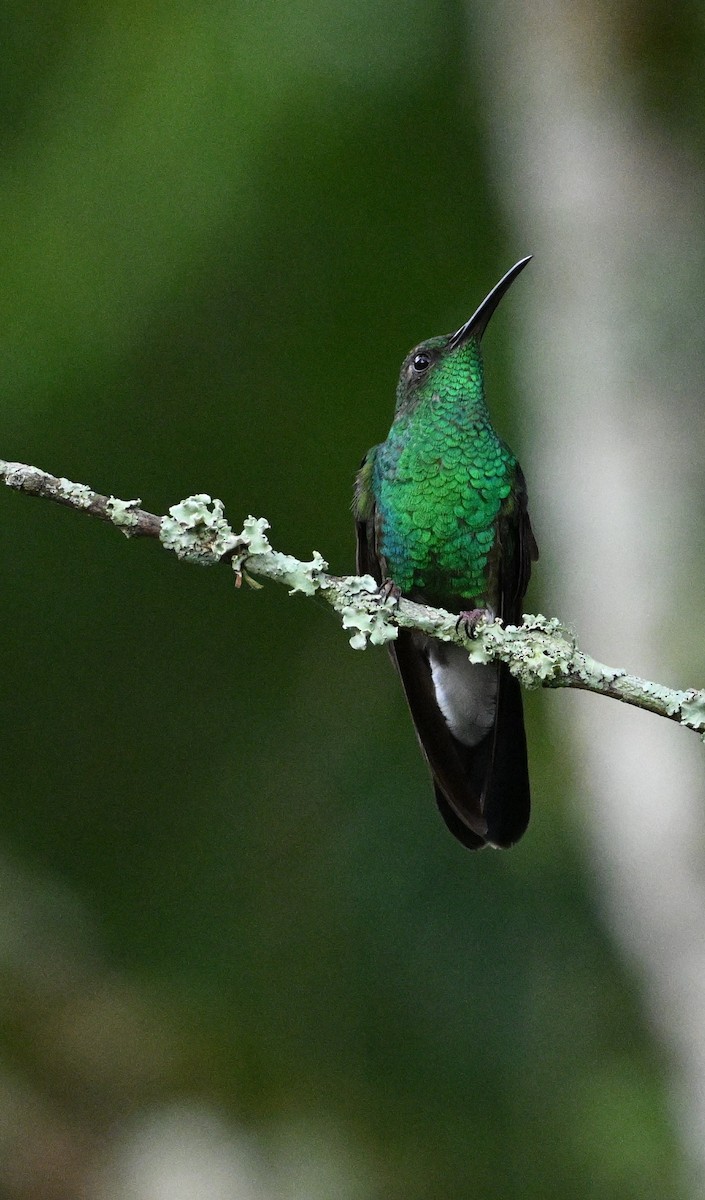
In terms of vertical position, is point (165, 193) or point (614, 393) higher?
point (165, 193)

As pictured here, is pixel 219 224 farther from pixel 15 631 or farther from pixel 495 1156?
pixel 495 1156

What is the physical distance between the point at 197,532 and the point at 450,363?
5.45 ft

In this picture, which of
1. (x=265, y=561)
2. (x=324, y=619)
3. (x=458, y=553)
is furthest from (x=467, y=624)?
(x=324, y=619)

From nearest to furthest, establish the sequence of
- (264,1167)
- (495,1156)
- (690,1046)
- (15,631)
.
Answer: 1. (690,1046)
2. (264,1167)
3. (495,1156)
4. (15,631)

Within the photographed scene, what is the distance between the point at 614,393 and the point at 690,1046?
2.42 m

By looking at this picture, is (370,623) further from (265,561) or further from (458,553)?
(458,553)

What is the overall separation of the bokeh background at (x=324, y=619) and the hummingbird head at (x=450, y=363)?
123 cm

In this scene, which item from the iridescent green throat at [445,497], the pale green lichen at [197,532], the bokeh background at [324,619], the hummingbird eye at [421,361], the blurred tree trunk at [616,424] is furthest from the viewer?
the bokeh background at [324,619]

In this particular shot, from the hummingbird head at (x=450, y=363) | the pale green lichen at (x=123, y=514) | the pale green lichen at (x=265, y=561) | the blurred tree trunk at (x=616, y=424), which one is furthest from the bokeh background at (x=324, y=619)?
the pale green lichen at (x=123, y=514)

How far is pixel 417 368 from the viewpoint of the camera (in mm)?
4312

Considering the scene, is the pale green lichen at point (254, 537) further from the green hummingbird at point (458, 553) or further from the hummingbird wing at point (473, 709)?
the hummingbird wing at point (473, 709)

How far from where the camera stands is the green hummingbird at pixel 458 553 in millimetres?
3922

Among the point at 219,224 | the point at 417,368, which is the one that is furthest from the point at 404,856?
the point at 219,224

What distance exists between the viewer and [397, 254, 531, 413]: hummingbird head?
414 centimetres
